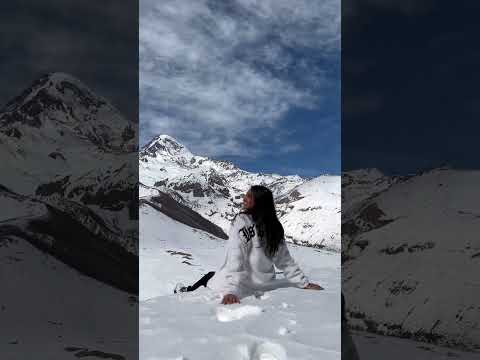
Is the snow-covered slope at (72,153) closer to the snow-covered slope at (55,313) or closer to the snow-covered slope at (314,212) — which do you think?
the snow-covered slope at (55,313)

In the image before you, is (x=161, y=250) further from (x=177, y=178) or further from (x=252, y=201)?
(x=177, y=178)

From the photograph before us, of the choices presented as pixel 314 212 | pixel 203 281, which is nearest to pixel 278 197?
pixel 314 212

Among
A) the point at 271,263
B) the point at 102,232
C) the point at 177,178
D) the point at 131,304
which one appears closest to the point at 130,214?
the point at 102,232

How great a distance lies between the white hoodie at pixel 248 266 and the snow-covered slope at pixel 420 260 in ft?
1.30

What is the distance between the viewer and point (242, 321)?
2004 mm

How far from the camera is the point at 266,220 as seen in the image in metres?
2.62

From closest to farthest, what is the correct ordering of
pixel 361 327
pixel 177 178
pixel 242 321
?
pixel 242 321 < pixel 361 327 < pixel 177 178

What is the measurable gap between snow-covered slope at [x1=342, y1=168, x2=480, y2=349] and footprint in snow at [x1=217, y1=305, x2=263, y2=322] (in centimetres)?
65

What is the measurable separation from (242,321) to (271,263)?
0.70 meters

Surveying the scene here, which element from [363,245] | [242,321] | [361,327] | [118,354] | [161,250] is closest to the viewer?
[242,321]

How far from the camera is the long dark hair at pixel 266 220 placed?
2602 millimetres

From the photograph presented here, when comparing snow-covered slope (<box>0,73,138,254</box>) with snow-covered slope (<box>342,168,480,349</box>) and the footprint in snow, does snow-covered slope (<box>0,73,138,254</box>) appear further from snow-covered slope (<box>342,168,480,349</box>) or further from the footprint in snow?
snow-covered slope (<box>342,168,480,349</box>)

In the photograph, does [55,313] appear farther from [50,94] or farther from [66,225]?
[50,94]

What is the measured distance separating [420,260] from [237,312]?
1.12 meters
